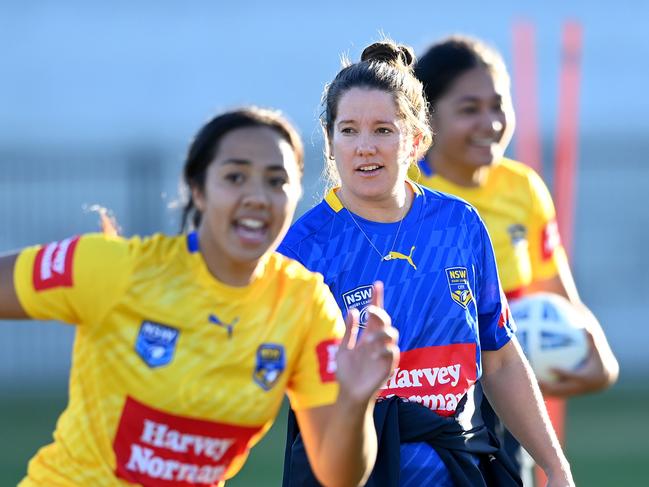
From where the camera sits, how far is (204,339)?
3801mm

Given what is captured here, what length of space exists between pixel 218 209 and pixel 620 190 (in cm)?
1086

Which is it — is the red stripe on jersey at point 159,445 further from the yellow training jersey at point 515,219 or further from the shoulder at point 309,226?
the yellow training jersey at point 515,219

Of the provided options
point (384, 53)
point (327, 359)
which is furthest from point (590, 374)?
point (327, 359)

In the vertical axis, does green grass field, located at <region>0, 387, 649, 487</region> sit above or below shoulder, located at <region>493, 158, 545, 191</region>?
below

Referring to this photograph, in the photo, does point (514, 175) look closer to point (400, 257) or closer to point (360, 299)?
point (400, 257)

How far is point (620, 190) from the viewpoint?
14188 mm

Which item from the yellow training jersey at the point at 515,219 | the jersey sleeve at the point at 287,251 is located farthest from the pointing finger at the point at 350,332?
the yellow training jersey at the point at 515,219

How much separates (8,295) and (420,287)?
4.41ft

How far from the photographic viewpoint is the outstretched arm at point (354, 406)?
3.76 m

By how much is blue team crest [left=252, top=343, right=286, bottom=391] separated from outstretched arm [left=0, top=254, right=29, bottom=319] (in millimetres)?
598

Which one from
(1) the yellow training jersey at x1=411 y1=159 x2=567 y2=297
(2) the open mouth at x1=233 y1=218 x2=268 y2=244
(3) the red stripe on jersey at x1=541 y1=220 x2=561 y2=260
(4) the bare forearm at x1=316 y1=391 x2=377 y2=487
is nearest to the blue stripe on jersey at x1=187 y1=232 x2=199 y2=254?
(2) the open mouth at x1=233 y1=218 x2=268 y2=244

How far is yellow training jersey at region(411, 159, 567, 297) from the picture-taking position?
5816mm

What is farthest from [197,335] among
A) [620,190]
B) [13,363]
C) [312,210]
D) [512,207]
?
[620,190]

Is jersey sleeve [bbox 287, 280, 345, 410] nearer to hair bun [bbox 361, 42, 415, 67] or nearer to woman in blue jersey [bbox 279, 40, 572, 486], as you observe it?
woman in blue jersey [bbox 279, 40, 572, 486]
